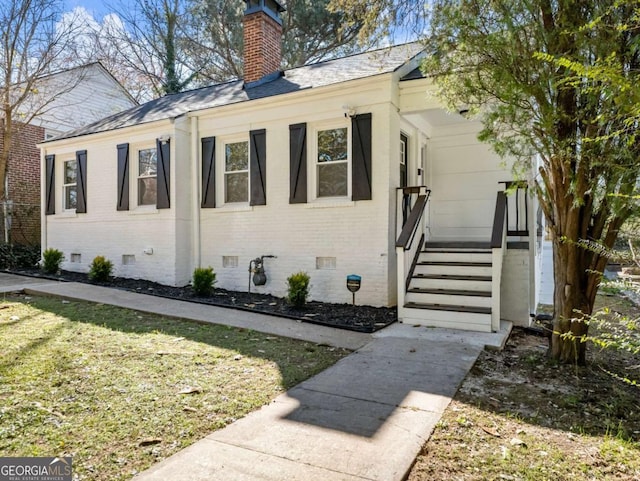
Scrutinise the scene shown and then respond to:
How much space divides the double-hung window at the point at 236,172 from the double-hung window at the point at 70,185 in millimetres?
4662

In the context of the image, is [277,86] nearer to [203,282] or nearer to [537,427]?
[203,282]

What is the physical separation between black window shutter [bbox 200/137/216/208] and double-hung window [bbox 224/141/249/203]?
0.80ft

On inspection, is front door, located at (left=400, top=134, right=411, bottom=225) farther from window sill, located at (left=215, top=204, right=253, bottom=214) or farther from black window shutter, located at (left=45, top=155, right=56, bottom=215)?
black window shutter, located at (left=45, top=155, right=56, bottom=215)

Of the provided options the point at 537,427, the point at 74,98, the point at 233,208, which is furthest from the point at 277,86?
the point at 74,98

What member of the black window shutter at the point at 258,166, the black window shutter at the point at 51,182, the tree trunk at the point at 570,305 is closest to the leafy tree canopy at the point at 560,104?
the tree trunk at the point at 570,305

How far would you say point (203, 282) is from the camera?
7910 millimetres

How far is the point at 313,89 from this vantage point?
7.66 metres

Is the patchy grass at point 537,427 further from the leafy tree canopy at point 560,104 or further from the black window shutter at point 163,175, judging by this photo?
the black window shutter at point 163,175

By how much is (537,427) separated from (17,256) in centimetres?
1262

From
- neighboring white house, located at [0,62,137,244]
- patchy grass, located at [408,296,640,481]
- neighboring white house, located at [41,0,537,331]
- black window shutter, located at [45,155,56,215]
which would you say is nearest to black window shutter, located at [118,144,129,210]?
neighboring white house, located at [41,0,537,331]

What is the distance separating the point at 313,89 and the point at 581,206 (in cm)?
490

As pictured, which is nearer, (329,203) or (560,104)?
(560,104)

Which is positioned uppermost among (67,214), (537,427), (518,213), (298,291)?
(67,214)

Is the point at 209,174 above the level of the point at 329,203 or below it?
above
